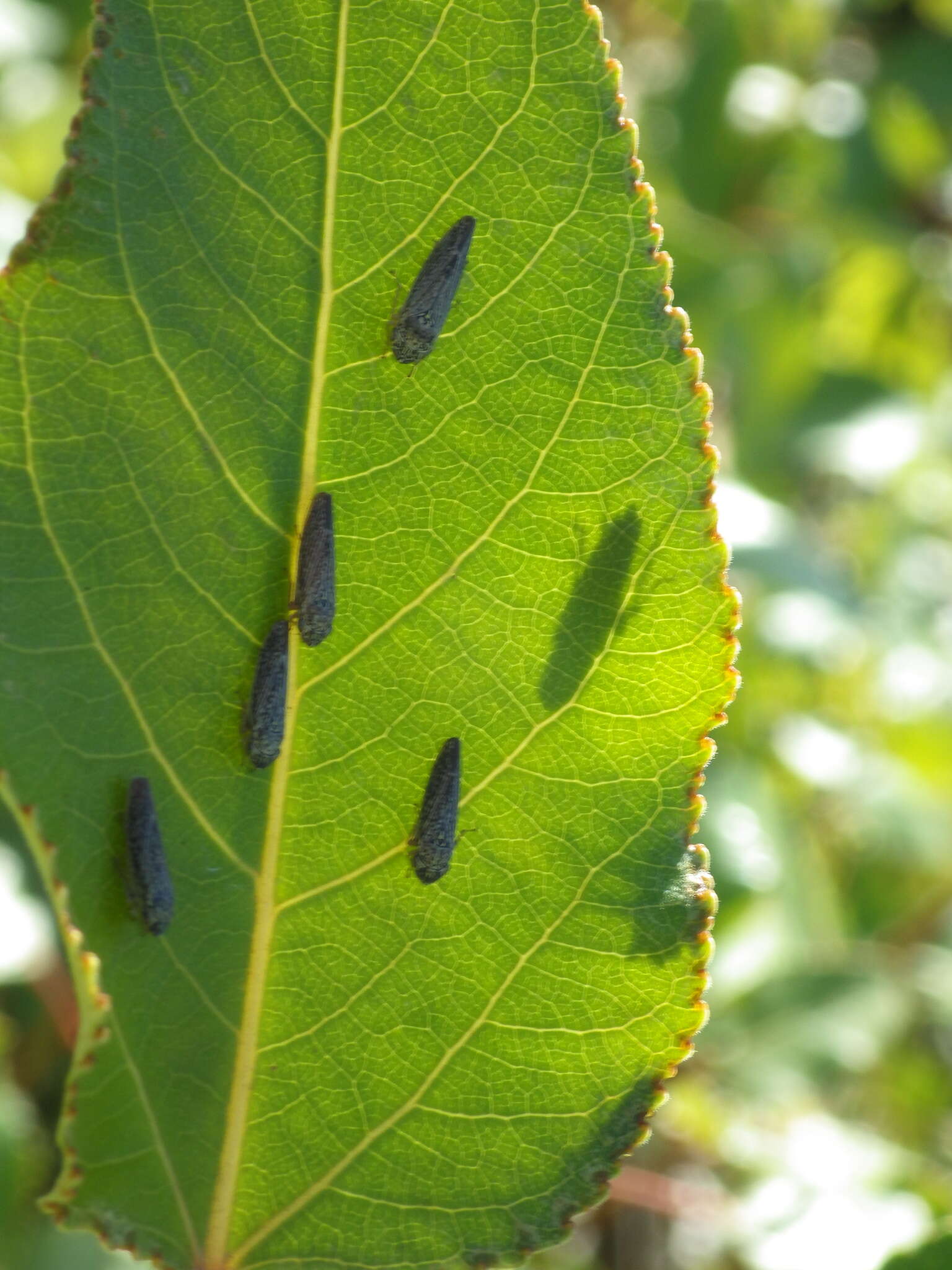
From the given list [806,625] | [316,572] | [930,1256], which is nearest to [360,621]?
[316,572]

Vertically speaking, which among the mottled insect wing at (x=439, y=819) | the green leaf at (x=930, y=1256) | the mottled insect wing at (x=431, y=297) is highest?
the mottled insect wing at (x=431, y=297)

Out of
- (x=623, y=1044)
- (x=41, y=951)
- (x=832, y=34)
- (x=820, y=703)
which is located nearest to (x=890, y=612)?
(x=820, y=703)

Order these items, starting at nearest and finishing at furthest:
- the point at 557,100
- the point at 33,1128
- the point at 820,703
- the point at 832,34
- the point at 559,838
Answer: the point at 557,100 < the point at 559,838 < the point at 33,1128 < the point at 820,703 < the point at 832,34

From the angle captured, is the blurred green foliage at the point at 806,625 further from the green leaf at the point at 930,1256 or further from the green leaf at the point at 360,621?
the green leaf at the point at 360,621

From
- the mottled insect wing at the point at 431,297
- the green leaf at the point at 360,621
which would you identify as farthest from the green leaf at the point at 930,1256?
the mottled insect wing at the point at 431,297

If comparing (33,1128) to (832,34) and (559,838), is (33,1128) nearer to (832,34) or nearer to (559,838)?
(559,838)

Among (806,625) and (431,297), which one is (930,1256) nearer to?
(431,297)

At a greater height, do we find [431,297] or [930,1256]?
[431,297]
